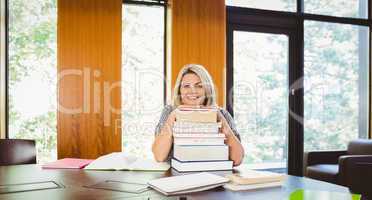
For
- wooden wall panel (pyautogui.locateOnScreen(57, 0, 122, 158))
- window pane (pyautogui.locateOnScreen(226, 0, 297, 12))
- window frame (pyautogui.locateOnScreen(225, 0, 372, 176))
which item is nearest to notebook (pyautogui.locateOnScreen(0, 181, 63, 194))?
Result: wooden wall panel (pyautogui.locateOnScreen(57, 0, 122, 158))

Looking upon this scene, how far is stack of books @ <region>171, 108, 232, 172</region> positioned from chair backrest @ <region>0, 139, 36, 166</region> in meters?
1.29

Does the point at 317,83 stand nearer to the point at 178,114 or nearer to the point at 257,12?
the point at 257,12

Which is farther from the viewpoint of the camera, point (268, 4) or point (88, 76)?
point (268, 4)

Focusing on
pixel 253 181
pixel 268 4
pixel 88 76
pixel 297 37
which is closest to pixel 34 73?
pixel 88 76

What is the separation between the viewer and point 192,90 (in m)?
2.50

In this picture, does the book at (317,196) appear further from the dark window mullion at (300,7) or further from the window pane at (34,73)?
the dark window mullion at (300,7)

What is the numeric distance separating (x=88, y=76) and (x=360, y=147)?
344 centimetres

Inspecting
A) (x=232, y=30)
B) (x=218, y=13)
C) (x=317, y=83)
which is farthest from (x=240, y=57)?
(x=317, y=83)

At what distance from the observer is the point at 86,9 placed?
3857 mm

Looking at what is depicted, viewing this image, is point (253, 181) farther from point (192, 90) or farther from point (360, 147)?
point (360, 147)

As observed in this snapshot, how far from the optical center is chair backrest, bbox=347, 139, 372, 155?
4.38 m

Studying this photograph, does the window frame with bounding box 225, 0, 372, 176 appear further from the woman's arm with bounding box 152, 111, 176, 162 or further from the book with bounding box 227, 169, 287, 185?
the book with bounding box 227, 169, 287, 185

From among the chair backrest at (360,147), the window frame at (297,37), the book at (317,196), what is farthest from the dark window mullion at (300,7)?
the book at (317,196)

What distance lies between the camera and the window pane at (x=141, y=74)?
418 cm
